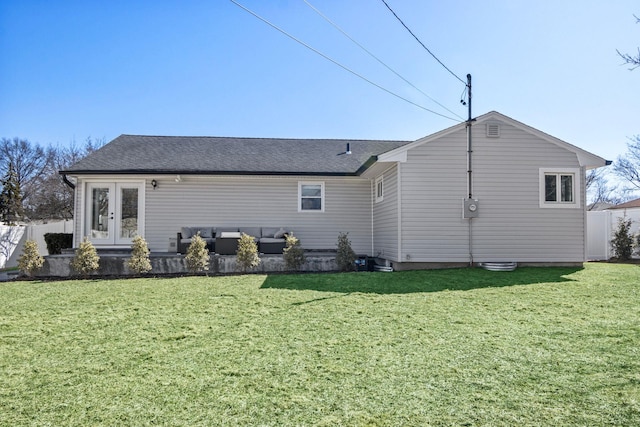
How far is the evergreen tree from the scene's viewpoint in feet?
86.9

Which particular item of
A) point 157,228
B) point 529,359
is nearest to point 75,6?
point 157,228

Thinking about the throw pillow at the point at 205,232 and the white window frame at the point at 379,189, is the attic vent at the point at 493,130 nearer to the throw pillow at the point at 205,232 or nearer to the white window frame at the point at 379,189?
the white window frame at the point at 379,189

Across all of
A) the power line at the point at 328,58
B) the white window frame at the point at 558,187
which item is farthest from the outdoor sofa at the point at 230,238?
the white window frame at the point at 558,187

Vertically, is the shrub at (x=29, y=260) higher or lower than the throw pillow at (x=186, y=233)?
lower

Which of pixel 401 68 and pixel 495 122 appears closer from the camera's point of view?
pixel 495 122

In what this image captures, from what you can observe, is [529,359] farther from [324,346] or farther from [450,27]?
[450,27]

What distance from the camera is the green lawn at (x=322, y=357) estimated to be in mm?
2885

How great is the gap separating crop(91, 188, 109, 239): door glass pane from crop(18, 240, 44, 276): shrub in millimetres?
2710

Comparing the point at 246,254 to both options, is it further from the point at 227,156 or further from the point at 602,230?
the point at 602,230

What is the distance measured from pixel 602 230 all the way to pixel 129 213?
15683 millimetres

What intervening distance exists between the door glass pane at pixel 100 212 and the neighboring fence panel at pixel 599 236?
52.0 ft

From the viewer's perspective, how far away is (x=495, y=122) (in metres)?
10.3

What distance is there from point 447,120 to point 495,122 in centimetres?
341

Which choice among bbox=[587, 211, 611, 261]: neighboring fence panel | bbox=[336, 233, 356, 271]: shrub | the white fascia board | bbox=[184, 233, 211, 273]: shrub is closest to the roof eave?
bbox=[336, 233, 356, 271]: shrub
